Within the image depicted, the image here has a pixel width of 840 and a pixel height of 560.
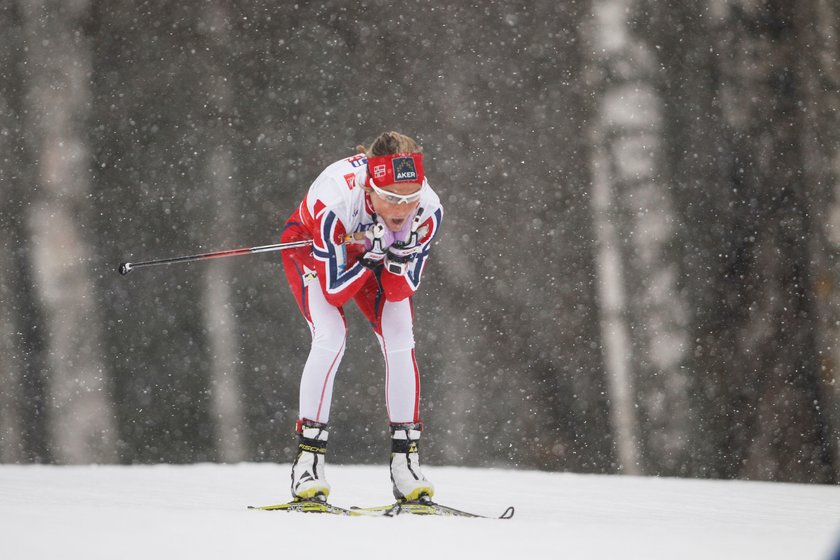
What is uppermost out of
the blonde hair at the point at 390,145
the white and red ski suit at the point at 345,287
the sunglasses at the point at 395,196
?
the blonde hair at the point at 390,145

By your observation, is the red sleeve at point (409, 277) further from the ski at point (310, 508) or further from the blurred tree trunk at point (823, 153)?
the blurred tree trunk at point (823, 153)

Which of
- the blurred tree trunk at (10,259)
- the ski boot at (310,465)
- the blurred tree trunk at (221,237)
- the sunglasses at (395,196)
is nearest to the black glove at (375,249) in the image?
the sunglasses at (395,196)

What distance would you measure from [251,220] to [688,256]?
12.7ft

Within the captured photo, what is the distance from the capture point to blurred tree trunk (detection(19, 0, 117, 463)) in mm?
8336

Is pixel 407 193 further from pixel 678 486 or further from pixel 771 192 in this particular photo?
pixel 771 192

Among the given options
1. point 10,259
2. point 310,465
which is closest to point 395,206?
point 310,465

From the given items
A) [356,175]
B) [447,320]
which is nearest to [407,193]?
[356,175]

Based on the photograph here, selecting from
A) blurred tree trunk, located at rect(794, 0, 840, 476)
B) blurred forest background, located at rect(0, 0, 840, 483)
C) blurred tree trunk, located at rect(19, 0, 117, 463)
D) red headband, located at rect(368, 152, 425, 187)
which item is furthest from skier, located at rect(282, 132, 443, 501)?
blurred tree trunk, located at rect(794, 0, 840, 476)

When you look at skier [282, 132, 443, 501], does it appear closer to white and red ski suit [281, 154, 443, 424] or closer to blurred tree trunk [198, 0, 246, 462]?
white and red ski suit [281, 154, 443, 424]

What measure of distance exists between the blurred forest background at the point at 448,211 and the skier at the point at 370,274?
466cm

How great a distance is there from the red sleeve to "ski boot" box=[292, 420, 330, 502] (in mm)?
541

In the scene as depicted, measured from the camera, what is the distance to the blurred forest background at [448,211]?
8320 mm

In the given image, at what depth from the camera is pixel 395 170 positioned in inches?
126

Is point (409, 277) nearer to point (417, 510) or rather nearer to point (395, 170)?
point (395, 170)
